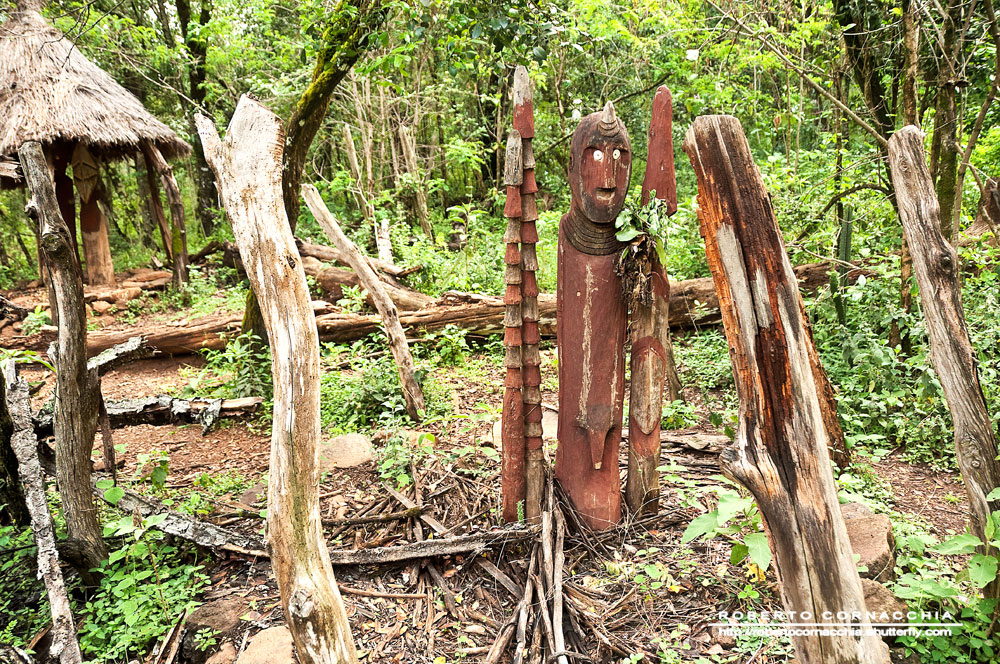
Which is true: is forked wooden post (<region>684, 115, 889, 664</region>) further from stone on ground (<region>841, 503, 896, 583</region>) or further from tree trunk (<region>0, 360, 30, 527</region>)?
tree trunk (<region>0, 360, 30, 527</region>)

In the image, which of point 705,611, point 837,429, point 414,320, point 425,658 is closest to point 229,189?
point 425,658

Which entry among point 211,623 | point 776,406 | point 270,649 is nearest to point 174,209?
point 211,623

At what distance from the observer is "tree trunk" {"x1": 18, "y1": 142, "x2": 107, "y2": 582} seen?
2578 mm

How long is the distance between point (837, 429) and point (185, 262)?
9.92 meters

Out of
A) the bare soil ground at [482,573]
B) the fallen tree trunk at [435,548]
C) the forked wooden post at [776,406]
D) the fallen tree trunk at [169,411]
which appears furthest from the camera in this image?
the fallen tree trunk at [169,411]

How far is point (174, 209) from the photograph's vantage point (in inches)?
360

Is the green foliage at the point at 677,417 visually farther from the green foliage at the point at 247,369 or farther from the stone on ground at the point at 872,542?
the green foliage at the point at 247,369

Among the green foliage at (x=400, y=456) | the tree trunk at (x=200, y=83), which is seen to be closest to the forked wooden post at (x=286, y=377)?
the green foliage at (x=400, y=456)

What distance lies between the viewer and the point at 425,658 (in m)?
2.51

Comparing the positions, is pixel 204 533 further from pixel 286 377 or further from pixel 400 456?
pixel 286 377

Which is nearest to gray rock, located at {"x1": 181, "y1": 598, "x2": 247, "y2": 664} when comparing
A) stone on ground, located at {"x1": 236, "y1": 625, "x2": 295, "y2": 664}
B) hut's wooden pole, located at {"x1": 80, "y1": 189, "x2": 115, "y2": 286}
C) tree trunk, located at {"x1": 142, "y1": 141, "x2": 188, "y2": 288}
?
stone on ground, located at {"x1": 236, "y1": 625, "x2": 295, "y2": 664}

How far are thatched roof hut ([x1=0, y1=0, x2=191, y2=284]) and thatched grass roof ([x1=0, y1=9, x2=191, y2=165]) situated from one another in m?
0.01

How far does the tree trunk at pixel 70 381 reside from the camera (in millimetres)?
2578

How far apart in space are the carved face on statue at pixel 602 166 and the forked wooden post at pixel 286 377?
4.80 ft
